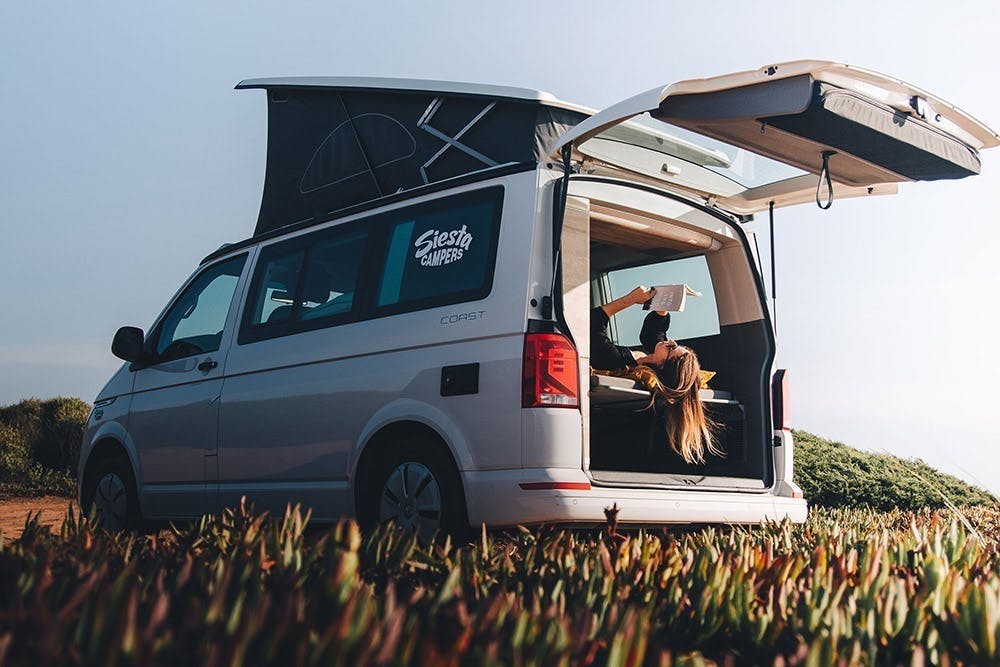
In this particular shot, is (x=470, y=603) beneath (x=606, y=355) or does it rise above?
beneath

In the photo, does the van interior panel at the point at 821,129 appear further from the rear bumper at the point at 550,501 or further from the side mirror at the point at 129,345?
the side mirror at the point at 129,345

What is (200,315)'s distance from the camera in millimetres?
7188

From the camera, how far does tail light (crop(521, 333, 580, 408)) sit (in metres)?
4.77

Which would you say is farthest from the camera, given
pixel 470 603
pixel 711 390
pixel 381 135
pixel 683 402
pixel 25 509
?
pixel 25 509

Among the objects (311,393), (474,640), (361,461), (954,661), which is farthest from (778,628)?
(311,393)

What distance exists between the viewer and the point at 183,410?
6898mm

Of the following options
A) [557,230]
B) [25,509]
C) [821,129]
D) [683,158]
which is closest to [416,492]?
[557,230]

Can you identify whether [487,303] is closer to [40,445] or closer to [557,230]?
[557,230]

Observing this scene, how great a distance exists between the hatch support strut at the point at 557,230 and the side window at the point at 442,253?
0.29 meters


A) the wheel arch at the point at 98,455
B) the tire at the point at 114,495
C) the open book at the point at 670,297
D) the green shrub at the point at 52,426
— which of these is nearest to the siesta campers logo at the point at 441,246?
the open book at the point at 670,297

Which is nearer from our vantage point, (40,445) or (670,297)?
(670,297)

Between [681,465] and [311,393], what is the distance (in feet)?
7.07

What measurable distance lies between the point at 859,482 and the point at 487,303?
914 centimetres

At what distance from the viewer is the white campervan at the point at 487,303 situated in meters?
4.86
